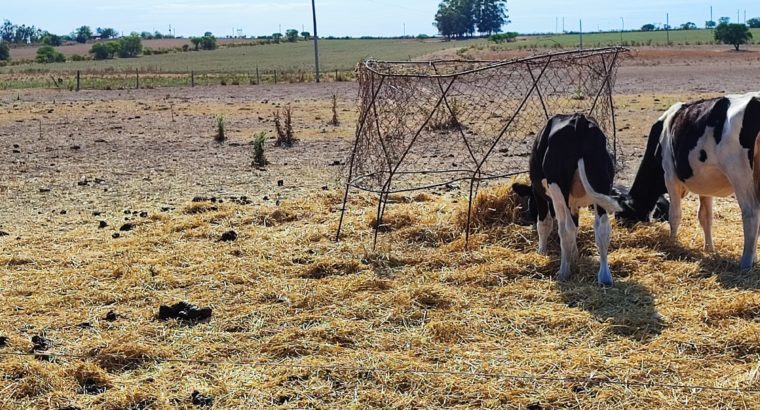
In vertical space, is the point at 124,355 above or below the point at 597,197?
below

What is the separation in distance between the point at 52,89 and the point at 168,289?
3719 centimetres

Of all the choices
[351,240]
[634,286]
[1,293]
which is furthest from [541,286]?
[1,293]

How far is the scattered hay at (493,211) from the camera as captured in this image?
9.39 m

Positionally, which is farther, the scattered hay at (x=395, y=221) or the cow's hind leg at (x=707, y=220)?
the scattered hay at (x=395, y=221)

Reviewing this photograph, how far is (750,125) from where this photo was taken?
7391 mm

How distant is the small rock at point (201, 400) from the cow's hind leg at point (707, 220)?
17.7 ft

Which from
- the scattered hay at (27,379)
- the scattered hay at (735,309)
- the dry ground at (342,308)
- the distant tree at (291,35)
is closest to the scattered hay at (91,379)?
the dry ground at (342,308)

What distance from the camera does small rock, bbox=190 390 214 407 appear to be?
210 inches

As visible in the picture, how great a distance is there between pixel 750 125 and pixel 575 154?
1.55 meters

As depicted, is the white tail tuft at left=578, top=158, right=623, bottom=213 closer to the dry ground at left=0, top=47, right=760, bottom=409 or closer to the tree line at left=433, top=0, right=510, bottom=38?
the dry ground at left=0, top=47, right=760, bottom=409

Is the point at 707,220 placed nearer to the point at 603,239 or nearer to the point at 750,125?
the point at 750,125

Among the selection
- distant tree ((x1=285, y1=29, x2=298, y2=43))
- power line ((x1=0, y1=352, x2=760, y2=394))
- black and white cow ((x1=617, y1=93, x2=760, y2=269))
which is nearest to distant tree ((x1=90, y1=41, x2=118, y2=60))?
distant tree ((x1=285, y1=29, x2=298, y2=43))

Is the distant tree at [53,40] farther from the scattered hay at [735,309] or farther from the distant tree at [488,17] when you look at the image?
the scattered hay at [735,309]

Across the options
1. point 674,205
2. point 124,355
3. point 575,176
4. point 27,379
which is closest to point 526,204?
point 674,205
